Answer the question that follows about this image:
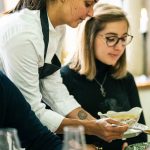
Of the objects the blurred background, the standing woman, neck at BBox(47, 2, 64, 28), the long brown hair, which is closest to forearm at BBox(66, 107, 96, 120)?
the standing woman

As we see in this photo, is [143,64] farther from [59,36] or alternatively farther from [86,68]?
[59,36]

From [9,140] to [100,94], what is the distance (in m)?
1.23

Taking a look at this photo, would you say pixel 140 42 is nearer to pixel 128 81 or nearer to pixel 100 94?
pixel 128 81

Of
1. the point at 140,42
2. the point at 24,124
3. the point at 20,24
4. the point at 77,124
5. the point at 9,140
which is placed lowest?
the point at 140,42

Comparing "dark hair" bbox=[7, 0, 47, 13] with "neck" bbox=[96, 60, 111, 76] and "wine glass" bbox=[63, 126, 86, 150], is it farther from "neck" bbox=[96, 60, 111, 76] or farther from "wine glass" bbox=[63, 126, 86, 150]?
"wine glass" bbox=[63, 126, 86, 150]

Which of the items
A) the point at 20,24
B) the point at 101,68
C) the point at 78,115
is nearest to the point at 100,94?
the point at 101,68

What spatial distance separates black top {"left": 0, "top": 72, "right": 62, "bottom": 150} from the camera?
1253 millimetres

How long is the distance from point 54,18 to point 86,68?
548mm

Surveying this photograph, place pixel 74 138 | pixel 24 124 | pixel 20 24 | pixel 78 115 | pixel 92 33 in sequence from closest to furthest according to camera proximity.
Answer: pixel 74 138, pixel 24 124, pixel 20 24, pixel 78 115, pixel 92 33

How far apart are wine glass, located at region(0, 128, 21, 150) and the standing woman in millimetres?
575

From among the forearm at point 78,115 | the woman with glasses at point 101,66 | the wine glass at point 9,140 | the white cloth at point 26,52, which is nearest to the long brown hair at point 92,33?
the woman with glasses at point 101,66

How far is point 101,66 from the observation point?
204 centimetres

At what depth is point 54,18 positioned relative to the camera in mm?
1491

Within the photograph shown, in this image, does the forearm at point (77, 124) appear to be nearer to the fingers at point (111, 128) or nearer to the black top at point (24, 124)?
the fingers at point (111, 128)
